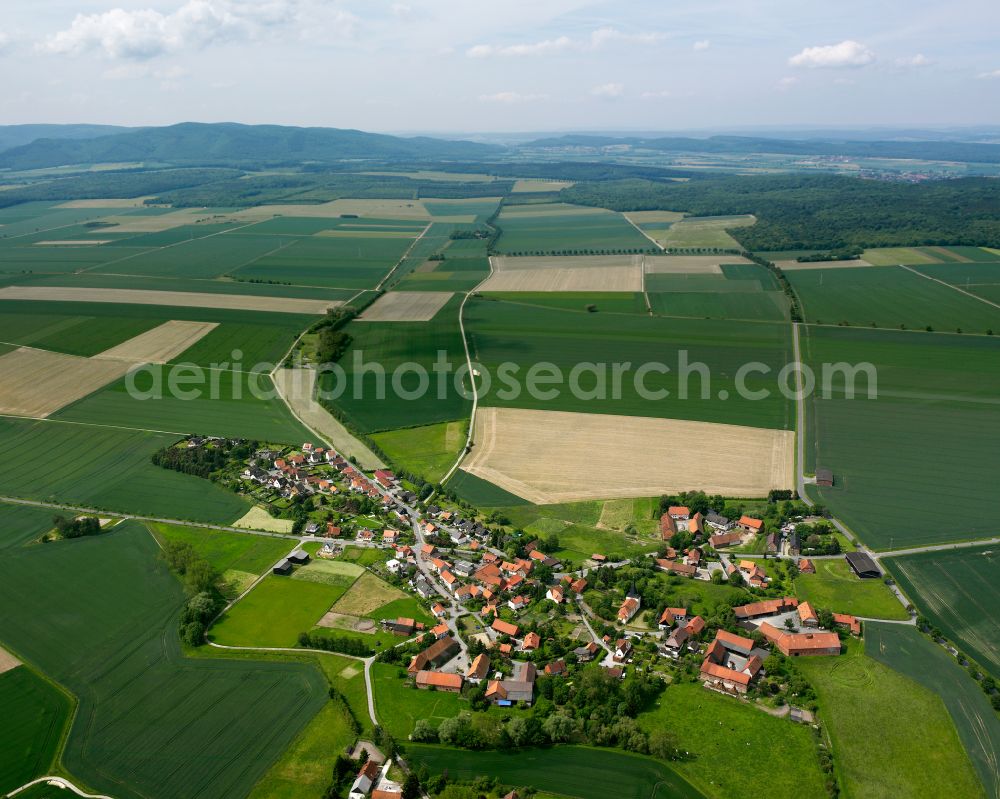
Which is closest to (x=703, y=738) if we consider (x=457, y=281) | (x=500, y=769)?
(x=500, y=769)

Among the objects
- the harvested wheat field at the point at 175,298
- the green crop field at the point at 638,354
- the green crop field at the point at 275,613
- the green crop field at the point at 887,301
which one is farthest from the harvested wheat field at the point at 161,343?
the green crop field at the point at 887,301

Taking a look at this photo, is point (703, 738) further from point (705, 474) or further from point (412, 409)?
point (412, 409)

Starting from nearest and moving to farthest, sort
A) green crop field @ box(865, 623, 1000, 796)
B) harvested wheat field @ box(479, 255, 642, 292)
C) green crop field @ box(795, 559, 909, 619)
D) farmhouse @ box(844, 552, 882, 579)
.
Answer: green crop field @ box(865, 623, 1000, 796)
green crop field @ box(795, 559, 909, 619)
farmhouse @ box(844, 552, 882, 579)
harvested wheat field @ box(479, 255, 642, 292)

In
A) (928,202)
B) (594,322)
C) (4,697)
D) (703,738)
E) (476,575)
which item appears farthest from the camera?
(928,202)

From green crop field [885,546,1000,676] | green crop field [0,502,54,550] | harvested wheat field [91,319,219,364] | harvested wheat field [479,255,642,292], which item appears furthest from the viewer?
harvested wheat field [479,255,642,292]

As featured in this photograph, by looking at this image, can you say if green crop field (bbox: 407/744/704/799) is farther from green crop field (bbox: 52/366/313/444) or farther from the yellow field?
green crop field (bbox: 52/366/313/444)

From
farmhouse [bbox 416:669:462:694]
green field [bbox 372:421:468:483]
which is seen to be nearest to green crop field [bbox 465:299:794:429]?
green field [bbox 372:421:468:483]

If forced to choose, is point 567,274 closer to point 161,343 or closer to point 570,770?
point 161,343
